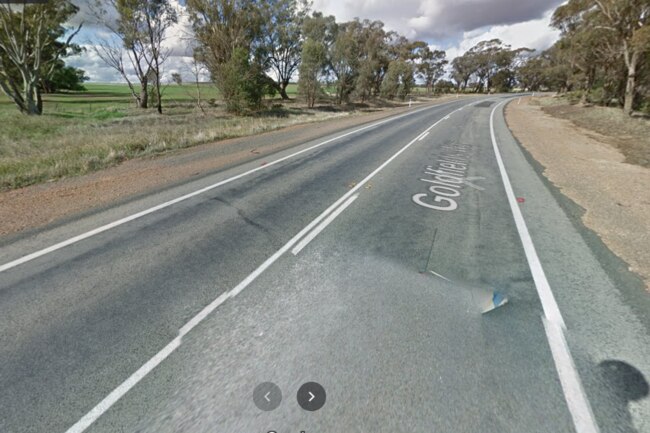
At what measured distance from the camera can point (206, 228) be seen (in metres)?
4.67

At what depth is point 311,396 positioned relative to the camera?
2.06 m

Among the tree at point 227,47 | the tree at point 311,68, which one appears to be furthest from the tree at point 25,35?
the tree at point 311,68

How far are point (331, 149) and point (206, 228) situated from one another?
695 centimetres

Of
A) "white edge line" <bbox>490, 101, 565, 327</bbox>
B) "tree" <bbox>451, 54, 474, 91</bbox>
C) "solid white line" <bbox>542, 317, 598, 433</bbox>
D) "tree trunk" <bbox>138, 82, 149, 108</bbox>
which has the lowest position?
"solid white line" <bbox>542, 317, 598, 433</bbox>

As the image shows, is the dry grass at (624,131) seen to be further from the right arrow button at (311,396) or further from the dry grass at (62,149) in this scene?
the dry grass at (62,149)

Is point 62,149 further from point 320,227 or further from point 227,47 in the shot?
point 227,47

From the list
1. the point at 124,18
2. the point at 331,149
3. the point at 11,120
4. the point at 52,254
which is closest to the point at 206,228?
the point at 52,254

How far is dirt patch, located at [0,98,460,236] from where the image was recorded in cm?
527

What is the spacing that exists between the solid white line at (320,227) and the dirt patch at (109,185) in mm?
4524

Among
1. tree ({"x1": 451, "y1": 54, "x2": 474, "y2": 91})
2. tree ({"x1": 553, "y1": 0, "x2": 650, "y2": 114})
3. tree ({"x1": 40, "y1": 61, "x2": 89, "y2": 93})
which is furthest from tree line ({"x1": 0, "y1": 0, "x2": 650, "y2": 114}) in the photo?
tree ({"x1": 451, "y1": 54, "x2": 474, "y2": 91})

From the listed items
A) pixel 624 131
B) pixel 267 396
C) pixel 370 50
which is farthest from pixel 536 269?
pixel 370 50

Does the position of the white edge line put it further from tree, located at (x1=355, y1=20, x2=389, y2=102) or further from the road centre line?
tree, located at (x1=355, y1=20, x2=389, y2=102)

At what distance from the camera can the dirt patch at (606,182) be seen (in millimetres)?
4168

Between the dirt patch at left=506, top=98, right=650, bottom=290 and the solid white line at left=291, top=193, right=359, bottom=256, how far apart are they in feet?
13.3
